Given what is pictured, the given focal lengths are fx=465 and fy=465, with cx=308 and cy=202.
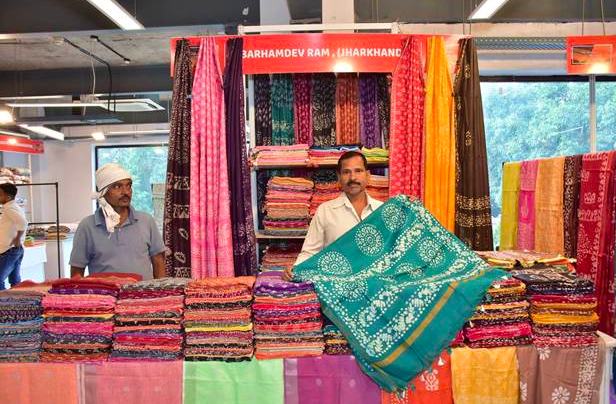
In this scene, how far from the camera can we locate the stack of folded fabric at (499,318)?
1980 mm

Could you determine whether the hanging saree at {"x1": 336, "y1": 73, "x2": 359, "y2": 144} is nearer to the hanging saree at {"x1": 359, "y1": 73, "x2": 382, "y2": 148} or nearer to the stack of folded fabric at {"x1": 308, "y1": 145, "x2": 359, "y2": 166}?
the hanging saree at {"x1": 359, "y1": 73, "x2": 382, "y2": 148}

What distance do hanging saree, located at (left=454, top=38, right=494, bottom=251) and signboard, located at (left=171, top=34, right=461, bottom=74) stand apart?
64 centimetres

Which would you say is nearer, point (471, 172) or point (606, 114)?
point (471, 172)

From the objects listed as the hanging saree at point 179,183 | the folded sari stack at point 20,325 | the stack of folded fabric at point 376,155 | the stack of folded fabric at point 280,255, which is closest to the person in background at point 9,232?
the hanging saree at point 179,183

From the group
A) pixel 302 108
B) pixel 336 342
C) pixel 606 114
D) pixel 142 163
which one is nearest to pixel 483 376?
pixel 336 342

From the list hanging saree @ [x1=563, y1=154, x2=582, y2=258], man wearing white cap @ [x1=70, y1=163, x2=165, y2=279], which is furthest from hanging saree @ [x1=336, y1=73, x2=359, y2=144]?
man wearing white cap @ [x1=70, y1=163, x2=165, y2=279]

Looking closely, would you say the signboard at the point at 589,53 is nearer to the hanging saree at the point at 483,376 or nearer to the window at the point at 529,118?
the window at the point at 529,118

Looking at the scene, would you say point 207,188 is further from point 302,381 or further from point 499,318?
point 499,318

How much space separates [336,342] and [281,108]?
8.54 ft

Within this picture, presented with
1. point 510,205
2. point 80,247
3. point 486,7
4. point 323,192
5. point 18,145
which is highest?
point 486,7

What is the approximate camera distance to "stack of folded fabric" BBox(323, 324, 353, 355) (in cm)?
197

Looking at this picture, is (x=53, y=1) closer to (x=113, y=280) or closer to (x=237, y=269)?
(x=237, y=269)

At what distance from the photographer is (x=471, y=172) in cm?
360

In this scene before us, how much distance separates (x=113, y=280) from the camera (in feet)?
6.79
